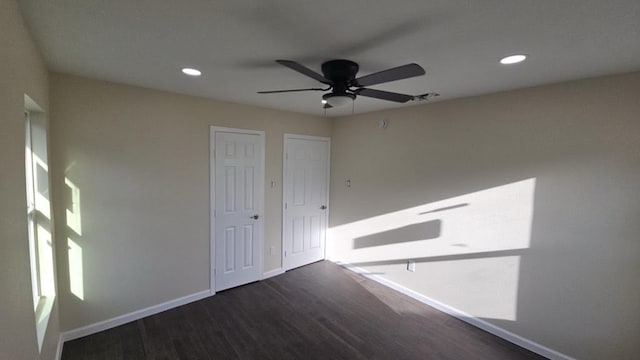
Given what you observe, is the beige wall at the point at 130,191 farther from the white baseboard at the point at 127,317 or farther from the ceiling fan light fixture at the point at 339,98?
the ceiling fan light fixture at the point at 339,98

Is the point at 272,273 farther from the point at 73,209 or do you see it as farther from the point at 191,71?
the point at 191,71

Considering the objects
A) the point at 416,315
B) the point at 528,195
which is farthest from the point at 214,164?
the point at 528,195

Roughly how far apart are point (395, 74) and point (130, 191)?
2762mm

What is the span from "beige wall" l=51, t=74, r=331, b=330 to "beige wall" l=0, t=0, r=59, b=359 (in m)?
1.12

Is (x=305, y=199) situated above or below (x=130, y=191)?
below

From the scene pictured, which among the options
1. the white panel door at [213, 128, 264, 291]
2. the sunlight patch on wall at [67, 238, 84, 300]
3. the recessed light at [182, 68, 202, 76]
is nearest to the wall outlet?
the white panel door at [213, 128, 264, 291]

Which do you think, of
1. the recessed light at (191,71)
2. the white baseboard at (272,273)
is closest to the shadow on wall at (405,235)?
the white baseboard at (272,273)

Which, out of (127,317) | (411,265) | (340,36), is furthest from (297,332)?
(340,36)

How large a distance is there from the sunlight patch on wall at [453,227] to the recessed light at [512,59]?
1.19 metres

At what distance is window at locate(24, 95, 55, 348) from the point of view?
6.79 ft

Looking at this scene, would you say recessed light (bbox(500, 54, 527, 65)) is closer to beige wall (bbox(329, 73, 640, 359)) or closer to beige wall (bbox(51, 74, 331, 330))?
beige wall (bbox(329, 73, 640, 359))

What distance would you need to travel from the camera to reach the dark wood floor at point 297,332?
2.50 metres

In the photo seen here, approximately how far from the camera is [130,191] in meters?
2.83

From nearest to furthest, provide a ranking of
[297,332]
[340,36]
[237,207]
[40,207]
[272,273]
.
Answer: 1. [340,36]
2. [40,207]
3. [297,332]
4. [237,207]
5. [272,273]
